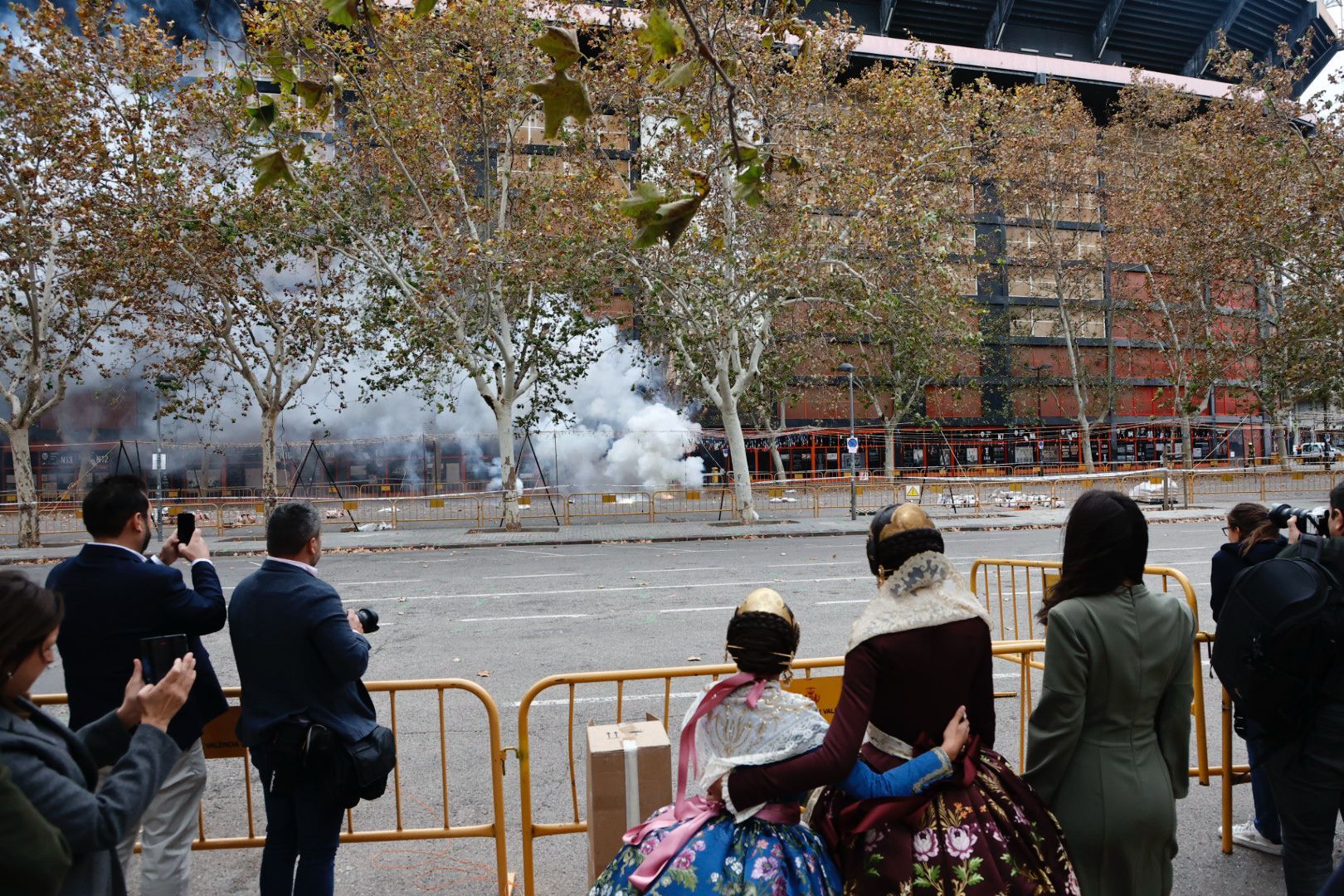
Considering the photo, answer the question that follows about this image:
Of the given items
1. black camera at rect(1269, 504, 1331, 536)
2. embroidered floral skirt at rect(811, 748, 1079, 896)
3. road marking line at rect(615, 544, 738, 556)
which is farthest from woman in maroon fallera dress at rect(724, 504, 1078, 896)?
road marking line at rect(615, 544, 738, 556)

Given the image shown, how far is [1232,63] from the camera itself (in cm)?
2159

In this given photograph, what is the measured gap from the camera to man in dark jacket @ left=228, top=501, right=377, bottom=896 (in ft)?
9.66

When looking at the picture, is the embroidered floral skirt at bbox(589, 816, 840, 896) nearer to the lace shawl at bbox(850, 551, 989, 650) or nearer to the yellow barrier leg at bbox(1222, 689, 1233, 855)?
the lace shawl at bbox(850, 551, 989, 650)

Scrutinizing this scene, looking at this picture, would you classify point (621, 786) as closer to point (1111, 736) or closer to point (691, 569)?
point (1111, 736)

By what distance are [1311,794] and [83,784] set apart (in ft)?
12.6

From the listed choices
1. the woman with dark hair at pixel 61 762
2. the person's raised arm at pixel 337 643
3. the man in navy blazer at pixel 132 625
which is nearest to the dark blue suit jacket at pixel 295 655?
the person's raised arm at pixel 337 643

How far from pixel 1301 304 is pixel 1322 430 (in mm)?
28880

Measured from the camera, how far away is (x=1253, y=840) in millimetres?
4059

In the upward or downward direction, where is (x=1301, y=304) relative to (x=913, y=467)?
upward

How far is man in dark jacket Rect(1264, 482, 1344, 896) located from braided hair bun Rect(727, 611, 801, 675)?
2.20 metres

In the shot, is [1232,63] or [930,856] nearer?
[930,856]

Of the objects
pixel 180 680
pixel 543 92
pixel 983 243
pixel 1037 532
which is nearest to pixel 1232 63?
pixel 1037 532

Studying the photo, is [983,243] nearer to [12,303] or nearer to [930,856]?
[12,303]

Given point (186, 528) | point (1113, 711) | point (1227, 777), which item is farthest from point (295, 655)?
point (1227, 777)
